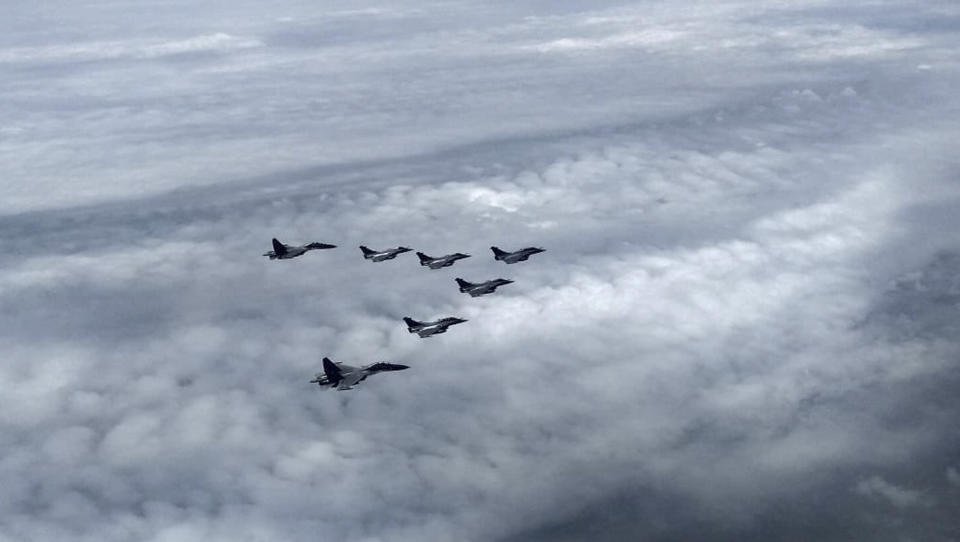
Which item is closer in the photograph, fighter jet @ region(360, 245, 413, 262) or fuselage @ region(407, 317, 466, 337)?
fuselage @ region(407, 317, 466, 337)

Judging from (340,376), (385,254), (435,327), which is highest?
(385,254)

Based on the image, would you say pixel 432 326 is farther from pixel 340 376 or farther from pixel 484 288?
pixel 340 376

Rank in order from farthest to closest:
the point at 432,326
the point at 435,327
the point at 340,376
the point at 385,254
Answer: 1. the point at 385,254
2. the point at 432,326
3. the point at 435,327
4. the point at 340,376

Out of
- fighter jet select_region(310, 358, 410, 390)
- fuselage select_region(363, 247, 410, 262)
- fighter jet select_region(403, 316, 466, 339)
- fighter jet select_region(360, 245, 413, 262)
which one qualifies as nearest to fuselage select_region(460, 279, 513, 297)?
fighter jet select_region(403, 316, 466, 339)

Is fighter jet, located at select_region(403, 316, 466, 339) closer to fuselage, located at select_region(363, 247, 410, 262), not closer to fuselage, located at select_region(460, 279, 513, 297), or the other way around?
fuselage, located at select_region(460, 279, 513, 297)

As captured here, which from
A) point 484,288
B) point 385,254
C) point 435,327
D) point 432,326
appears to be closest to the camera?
point 435,327

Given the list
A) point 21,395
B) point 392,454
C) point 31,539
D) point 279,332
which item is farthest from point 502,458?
point 21,395

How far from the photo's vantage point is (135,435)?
471ft

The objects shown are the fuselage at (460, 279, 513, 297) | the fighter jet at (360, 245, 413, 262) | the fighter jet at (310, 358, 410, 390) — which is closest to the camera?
the fighter jet at (310, 358, 410, 390)

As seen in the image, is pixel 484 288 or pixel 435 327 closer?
pixel 435 327

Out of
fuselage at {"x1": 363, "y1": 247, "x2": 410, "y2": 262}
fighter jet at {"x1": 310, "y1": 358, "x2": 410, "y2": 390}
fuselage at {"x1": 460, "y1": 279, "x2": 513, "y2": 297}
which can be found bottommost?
fighter jet at {"x1": 310, "y1": 358, "x2": 410, "y2": 390}

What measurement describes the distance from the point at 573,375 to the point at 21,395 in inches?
4546

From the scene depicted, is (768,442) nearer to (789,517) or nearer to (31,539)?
(789,517)

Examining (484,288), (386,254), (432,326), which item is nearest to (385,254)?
(386,254)
